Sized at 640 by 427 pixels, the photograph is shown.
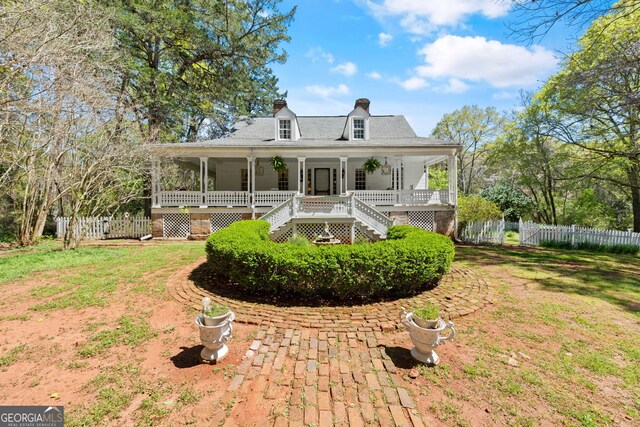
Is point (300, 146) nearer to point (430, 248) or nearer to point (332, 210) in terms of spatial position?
point (332, 210)

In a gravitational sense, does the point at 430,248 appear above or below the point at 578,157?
below

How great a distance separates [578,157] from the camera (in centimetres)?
1600

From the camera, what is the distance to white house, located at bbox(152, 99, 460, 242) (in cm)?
1165

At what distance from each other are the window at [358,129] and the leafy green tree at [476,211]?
7.36 metres

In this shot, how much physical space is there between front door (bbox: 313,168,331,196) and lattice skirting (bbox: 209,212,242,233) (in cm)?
562

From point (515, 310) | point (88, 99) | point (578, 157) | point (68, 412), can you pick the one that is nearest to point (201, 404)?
point (68, 412)

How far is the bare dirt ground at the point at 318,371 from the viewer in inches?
104

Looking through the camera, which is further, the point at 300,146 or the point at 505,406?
the point at 300,146

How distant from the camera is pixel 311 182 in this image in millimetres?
16969

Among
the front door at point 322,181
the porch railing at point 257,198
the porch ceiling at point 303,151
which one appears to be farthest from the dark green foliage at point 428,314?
the front door at point 322,181

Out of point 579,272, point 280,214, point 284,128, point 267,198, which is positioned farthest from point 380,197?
point 579,272

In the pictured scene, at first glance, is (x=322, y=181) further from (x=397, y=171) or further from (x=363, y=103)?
(x=363, y=103)

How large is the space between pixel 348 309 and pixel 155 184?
13.3m

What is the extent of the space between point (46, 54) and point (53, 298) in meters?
7.18
